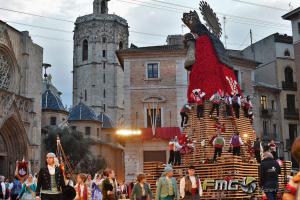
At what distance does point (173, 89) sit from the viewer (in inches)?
1636

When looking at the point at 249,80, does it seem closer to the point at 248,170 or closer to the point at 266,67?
the point at 266,67

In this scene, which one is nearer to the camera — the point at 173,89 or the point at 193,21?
the point at 193,21

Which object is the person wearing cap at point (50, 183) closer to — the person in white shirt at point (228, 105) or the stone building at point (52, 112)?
→ the person in white shirt at point (228, 105)

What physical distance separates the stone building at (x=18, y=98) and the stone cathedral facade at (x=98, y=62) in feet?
156

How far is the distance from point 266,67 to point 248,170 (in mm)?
36032

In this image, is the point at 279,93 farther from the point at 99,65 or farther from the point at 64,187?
the point at 99,65

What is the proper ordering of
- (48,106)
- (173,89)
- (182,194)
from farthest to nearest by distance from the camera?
(48,106) < (173,89) < (182,194)

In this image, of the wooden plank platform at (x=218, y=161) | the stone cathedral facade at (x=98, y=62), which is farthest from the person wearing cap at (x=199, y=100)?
the stone cathedral facade at (x=98, y=62)

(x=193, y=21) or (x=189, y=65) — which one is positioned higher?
(x=193, y=21)

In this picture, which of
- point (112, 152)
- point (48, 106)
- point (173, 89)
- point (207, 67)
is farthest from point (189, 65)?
point (112, 152)

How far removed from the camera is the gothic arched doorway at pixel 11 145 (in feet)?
138

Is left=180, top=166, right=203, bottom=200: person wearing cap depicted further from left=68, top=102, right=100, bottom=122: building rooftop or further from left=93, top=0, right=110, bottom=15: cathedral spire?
left=93, top=0, right=110, bottom=15: cathedral spire

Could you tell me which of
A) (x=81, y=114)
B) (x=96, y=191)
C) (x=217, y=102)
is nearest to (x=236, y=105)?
(x=217, y=102)

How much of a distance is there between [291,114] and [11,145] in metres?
28.9
